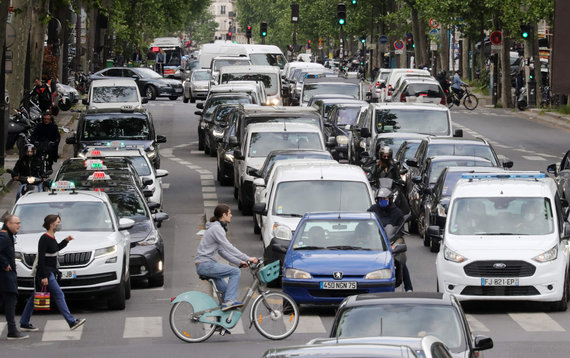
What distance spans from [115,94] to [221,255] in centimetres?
2810

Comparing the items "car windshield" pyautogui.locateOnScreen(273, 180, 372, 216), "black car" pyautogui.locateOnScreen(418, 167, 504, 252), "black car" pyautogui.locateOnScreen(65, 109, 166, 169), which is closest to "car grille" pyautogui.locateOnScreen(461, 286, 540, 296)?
"car windshield" pyautogui.locateOnScreen(273, 180, 372, 216)

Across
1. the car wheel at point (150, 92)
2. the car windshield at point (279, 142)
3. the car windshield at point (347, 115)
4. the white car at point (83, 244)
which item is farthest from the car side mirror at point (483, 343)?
the car wheel at point (150, 92)

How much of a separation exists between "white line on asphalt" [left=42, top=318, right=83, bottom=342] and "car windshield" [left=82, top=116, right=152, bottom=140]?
1446 cm

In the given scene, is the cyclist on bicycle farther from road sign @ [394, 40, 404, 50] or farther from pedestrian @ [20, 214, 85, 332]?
road sign @ [394, 40, 404, 50]

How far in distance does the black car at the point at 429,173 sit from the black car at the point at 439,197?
493 millimetres

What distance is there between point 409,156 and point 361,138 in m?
4.46

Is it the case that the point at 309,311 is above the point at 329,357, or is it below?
below

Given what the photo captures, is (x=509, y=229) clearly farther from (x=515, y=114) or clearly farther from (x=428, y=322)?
(x=515, y=114)

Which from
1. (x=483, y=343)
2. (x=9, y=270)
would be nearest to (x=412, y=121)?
(x=9, y=270)

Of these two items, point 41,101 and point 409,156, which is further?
point 41,101

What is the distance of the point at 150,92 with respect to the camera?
66.8 metres

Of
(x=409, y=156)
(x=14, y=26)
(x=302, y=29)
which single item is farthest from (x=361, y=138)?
(x=302, y=29)

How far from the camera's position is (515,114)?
5866 cm

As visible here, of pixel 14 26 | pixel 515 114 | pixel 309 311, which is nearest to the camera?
pixel 309 311
